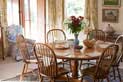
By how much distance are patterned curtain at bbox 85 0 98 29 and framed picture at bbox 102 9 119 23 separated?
0.73 ft

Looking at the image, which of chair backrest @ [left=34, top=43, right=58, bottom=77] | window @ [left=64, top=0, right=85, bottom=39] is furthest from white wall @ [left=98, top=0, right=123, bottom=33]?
chair backrest @ [left=34, top=43, right=58, bottom=77]

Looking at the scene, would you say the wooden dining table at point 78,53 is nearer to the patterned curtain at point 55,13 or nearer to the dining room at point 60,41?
the dining room at point 60,41

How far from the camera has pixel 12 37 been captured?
6707mm

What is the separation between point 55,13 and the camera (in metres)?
7.58

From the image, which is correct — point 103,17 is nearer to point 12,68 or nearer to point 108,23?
point 108,23

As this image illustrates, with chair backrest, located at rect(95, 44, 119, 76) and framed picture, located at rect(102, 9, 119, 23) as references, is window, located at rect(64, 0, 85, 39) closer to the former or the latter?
framed picture, located at rect(102, 9, 119, 23)

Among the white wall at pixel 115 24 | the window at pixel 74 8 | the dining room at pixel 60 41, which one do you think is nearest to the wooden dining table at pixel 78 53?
the dining room at pixel 60 41

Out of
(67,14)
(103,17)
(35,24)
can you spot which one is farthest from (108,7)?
(35,24)

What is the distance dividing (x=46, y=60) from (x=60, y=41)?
881 mm

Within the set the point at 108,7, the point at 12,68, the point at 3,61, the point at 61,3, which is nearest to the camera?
the point at 12,68

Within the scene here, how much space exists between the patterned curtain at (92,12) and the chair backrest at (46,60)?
3231 mm

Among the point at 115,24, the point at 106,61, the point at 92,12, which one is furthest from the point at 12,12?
the point at 106,61

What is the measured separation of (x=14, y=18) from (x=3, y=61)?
1.42 meters

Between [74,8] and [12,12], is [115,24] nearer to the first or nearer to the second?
[74,8]
